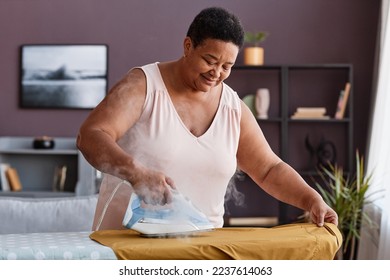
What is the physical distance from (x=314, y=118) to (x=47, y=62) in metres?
1.30

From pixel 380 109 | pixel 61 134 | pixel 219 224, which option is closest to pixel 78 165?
pixel 61 134

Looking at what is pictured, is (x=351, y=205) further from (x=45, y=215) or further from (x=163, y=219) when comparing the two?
(x=163, y=219)

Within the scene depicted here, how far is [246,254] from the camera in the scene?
1.05 meters

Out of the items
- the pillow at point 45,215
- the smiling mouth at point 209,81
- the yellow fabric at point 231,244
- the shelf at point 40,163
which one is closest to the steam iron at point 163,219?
the yellow fabric at point 231,244

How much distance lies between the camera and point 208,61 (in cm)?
120

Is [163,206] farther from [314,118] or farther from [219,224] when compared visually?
[314,118]

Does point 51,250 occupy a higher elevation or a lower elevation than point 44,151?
higher

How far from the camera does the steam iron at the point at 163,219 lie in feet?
3.61

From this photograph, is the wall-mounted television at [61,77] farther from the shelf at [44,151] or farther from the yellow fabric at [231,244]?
the yellow fabric at [231,244]

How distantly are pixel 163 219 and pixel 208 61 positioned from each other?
0.26 metres

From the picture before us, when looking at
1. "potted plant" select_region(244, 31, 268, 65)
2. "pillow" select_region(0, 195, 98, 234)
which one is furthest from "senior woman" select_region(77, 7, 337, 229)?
"potted plant" select_region(244, 31, 268, 65)

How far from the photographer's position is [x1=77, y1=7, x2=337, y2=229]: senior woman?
117 cm

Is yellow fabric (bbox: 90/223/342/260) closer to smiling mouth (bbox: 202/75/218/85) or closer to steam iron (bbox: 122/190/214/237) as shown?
steam iron (bbox: 122/190/214/237)

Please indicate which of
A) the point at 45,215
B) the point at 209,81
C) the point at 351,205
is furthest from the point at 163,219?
the point at 351,205
